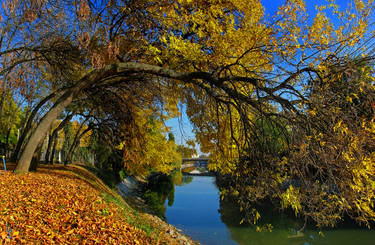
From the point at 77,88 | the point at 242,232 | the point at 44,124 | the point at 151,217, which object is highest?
the point at 77,88

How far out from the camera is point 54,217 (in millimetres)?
4652

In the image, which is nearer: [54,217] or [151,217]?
[54,217]

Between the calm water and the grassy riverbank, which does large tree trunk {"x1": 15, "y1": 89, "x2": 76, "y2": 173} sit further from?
the calm water

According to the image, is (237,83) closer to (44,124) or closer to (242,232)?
(44,124)

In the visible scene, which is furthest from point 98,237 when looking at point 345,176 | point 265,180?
point 345,176

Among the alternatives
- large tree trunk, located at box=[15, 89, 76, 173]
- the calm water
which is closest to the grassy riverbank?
large tree trunk, located at box=[15, 89, 76, 173]

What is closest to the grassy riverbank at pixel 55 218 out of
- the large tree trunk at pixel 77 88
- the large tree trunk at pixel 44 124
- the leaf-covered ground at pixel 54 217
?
the leaf-covered ground at pixel 54 217

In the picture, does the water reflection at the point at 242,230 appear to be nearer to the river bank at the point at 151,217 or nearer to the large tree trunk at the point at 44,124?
the river bank at the point at 151,217

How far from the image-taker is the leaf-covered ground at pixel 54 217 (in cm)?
391

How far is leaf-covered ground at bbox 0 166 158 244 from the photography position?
12.8 ft

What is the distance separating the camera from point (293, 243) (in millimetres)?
12062

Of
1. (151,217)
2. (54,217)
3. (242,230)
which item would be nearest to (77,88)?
(54,217)

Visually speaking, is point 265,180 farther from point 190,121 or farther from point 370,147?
point 190,121

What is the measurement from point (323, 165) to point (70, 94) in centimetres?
658
